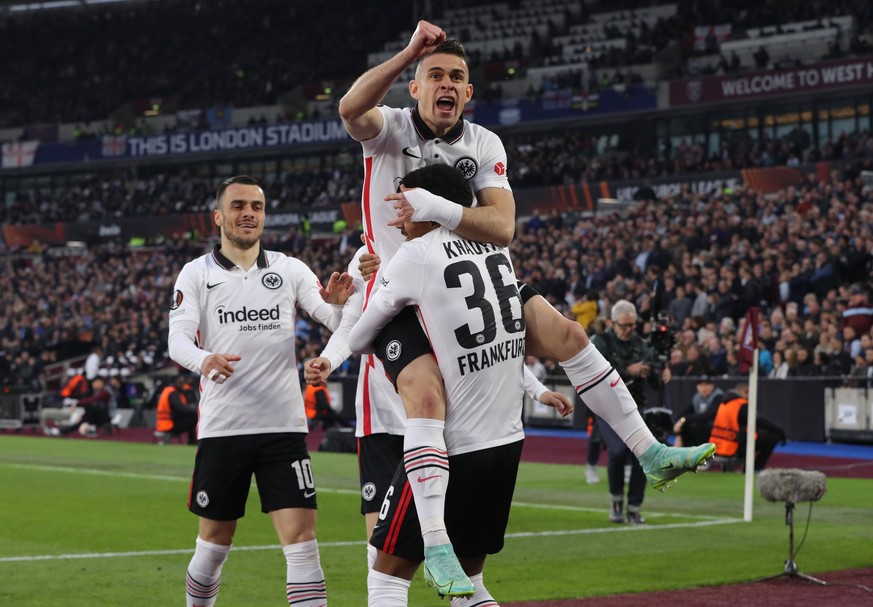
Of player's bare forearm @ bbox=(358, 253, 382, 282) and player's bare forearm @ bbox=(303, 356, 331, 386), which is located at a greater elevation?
player's bare forearm @ bbox=(358, 253, 382, 282)

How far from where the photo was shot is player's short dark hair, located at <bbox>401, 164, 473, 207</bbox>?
5.41 meters

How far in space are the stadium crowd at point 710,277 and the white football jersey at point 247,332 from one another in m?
9.01

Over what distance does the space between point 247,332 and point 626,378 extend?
701 centimetres

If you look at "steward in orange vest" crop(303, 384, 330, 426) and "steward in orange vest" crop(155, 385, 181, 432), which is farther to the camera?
"steward in orange vest" crop(303, 384, 330, 426)

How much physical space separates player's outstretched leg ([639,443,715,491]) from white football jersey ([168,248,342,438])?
2.34m

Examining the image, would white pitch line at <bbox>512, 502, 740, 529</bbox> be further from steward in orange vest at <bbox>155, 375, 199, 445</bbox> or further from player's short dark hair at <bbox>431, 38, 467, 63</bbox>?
steward in orange vest at <bbox>155, 375, 199, 445</bbox>

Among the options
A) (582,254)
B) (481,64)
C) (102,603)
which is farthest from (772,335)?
(481,64)

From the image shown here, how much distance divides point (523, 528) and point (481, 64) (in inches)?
1733

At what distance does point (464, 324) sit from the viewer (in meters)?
5.18

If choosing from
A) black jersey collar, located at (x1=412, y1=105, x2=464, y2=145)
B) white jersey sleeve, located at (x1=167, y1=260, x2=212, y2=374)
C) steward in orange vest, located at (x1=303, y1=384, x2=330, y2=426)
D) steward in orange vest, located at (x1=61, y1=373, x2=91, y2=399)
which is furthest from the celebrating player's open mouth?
steward in orange vest, located at (x1=61, y1=373, x2=91, y2=399)

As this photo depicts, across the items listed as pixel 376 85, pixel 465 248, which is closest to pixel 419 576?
pixel 465 248

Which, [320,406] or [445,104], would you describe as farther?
[320,406]

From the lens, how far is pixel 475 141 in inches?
237

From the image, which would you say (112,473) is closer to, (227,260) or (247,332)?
(227,260)
